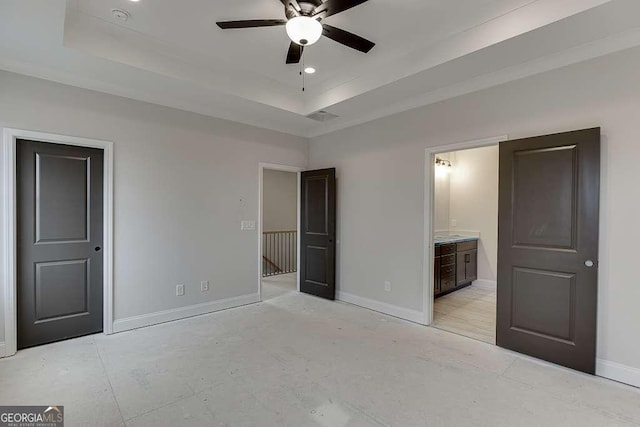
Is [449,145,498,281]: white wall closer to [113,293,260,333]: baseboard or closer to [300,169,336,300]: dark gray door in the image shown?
[300,169,336,300]: dark gray door

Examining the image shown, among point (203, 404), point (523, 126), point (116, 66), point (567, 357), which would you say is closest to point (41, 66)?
point (116, 66)

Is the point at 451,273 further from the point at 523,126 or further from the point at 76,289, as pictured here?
the point at 76,289

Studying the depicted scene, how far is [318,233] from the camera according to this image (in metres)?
5.19

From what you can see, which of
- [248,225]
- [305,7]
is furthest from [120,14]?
[248,225]

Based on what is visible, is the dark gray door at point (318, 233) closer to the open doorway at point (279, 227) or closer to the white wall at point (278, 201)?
the open doorway at point (279, 227)

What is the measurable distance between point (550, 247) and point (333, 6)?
282cm

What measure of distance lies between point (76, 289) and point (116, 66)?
7.96ft

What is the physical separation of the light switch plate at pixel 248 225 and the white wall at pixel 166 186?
0.06 m

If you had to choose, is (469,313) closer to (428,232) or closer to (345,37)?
(428,232)

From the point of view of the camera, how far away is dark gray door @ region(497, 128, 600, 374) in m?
2.70

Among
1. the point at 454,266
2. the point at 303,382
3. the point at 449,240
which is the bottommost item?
the point at 303,382

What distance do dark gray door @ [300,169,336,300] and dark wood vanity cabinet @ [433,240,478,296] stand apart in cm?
163

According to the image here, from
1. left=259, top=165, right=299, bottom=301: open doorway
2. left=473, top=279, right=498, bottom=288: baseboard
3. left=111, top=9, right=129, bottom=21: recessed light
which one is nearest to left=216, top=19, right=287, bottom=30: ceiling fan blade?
left=111, top=9, right=129, bottom=21: recessed light

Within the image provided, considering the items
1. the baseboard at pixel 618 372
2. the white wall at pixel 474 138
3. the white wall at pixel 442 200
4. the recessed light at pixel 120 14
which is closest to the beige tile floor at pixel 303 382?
the baseboard at pixel 618 372
